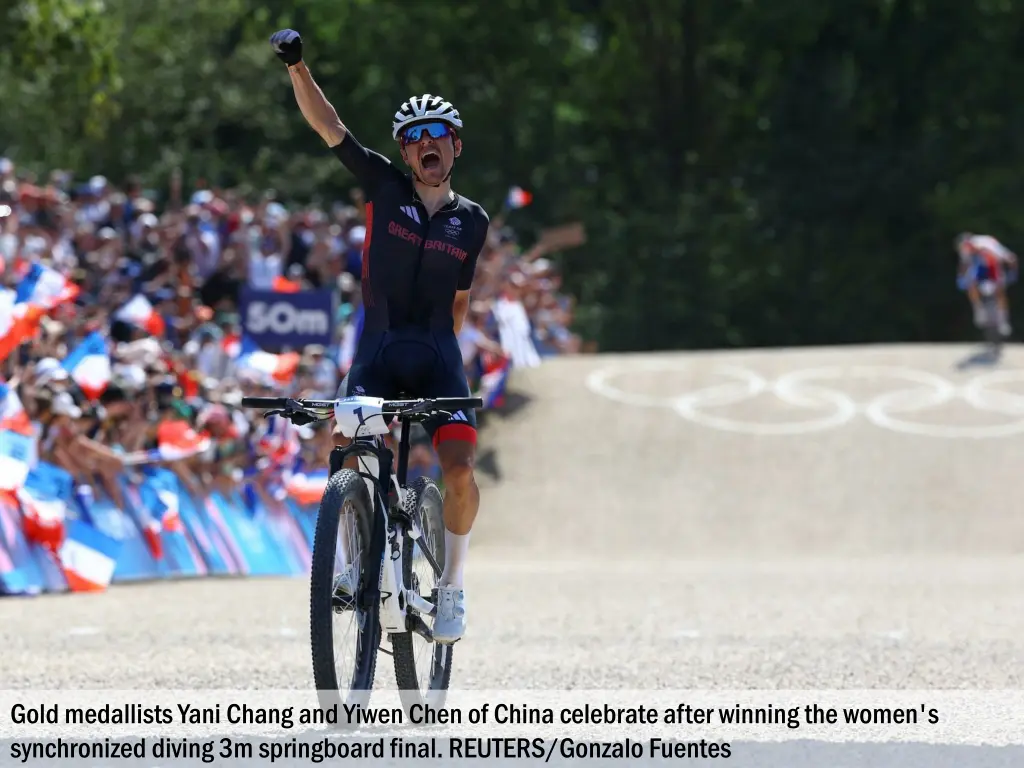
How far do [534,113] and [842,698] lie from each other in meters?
37.7

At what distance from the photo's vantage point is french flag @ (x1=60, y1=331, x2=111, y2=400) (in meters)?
14.0

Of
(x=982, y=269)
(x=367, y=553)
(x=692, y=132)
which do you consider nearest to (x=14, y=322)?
(x=367, y=553)

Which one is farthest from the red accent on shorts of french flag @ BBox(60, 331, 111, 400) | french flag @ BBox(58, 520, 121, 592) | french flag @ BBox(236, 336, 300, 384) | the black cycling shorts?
french flag @ BBox(236, 336, 300, 384)

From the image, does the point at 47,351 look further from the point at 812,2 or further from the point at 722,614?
the point at 812,2

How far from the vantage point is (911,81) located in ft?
151

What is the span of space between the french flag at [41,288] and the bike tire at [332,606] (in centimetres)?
769

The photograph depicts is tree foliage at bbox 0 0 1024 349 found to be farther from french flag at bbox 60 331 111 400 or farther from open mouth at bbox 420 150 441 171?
open mouth at bbox 420 150 441 171

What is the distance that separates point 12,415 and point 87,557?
117cm

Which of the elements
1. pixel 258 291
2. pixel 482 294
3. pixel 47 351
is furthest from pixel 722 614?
pixel 482 294

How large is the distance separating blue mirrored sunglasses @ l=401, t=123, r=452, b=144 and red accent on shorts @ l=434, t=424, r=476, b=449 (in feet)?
3.49

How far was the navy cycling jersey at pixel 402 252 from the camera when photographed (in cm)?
695

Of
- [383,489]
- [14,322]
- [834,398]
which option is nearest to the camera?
[383,489]

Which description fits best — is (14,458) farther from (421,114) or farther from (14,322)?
(421,114)

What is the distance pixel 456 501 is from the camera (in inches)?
278
